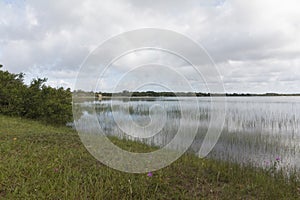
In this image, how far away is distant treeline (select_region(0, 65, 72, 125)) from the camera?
1127 cm

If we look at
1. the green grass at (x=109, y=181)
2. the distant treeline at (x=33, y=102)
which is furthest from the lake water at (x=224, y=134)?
the distant treeline at (x=33, y=102)

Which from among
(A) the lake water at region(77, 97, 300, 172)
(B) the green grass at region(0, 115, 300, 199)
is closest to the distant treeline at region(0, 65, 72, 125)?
(A) the lake water at region(77, 97, 300, 172)

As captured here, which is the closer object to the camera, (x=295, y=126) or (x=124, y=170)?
(x=124, y=170)

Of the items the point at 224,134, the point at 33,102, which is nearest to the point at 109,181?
the point at 224,134

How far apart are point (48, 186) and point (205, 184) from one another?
2.55m

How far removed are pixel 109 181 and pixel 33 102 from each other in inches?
412

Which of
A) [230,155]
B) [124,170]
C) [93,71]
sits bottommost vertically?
[230,155]

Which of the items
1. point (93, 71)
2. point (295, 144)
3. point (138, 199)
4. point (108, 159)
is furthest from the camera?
point (295, 144)

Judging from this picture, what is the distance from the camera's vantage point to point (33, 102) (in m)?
11.8

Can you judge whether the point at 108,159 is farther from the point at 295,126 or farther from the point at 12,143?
the point at 295,126

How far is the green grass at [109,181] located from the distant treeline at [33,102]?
276 inches

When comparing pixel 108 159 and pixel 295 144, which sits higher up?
pixel 108 159

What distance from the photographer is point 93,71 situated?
3.41 m

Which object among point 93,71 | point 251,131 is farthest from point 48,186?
point 251,131
